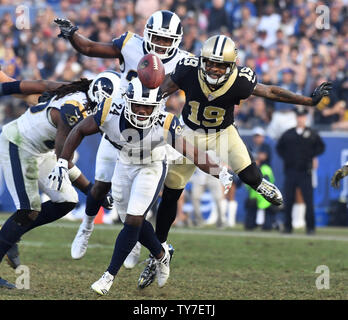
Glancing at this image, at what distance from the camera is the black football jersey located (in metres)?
6.70

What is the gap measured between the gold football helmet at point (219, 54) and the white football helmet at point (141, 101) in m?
0.65

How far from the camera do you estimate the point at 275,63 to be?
13305 millimetres

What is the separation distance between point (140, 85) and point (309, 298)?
2.11 m

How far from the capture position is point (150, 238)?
21.5 feet

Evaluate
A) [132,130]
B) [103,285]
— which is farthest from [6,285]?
[132,130]

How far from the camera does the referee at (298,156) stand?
38.8 ft

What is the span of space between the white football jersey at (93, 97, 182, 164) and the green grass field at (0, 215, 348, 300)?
1.19 m

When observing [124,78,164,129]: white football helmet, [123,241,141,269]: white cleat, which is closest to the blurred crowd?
[123,241,141,269]: white cleat

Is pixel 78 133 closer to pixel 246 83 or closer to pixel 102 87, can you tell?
pixel 102 87

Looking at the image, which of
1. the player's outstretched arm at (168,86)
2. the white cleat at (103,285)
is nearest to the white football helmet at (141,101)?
the player's outstretched arm at (168,86)

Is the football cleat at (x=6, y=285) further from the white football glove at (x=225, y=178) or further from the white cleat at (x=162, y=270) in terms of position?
the white football glove at (x=225, y=178)

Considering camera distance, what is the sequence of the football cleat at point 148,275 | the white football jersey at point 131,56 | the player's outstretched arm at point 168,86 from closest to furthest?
the player's outstretched arm at point 168,86, the football cleat at point 148,275, the white football jersey at point 131,56

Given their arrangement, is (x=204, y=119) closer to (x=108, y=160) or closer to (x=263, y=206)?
(x=108, y=160)

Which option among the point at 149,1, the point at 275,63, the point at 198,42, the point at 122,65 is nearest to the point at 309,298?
the point at 122,65
